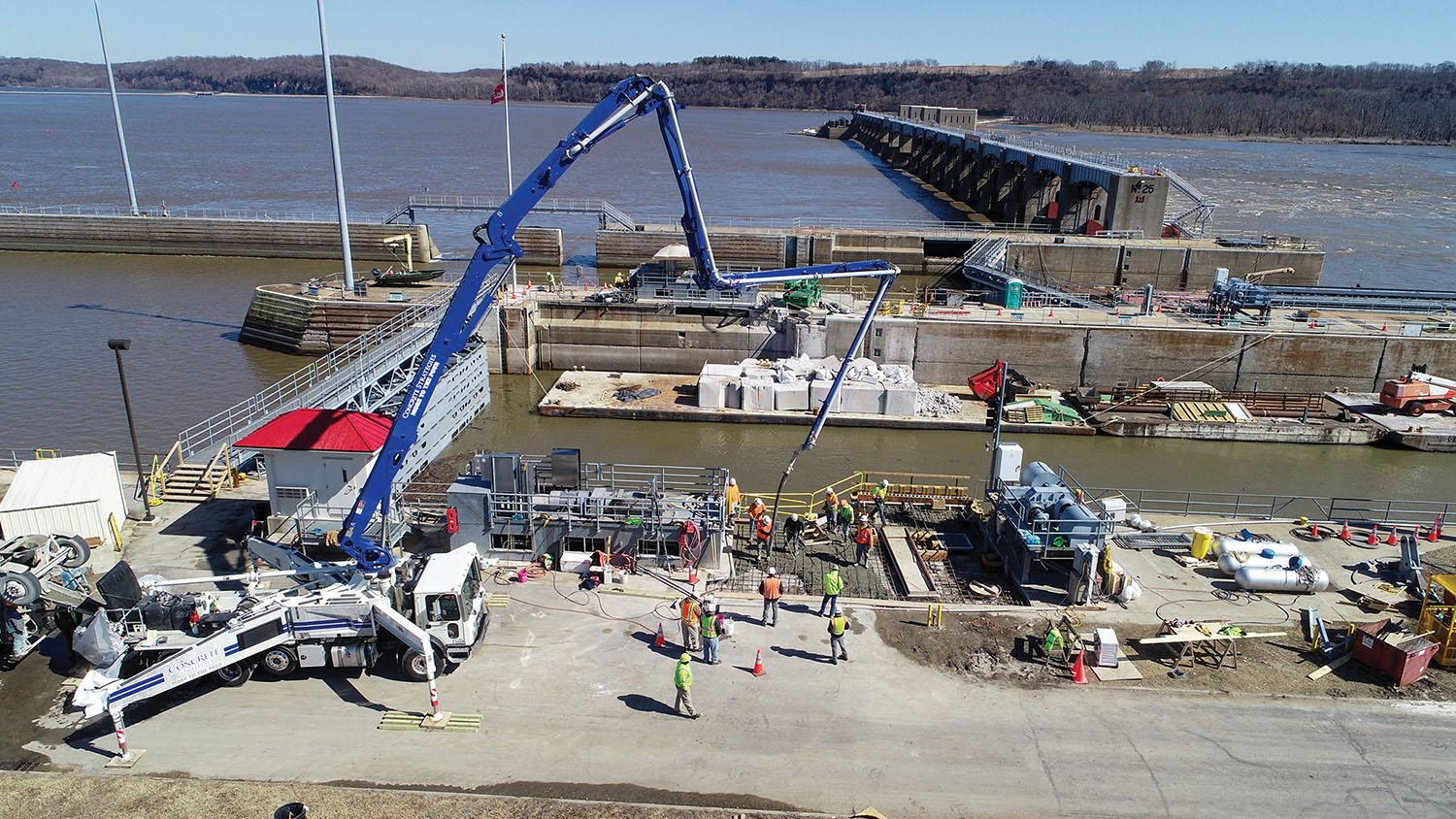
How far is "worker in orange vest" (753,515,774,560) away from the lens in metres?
18.7

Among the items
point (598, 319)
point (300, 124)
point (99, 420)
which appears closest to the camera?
point (99, 420)

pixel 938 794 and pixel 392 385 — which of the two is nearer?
pixel 938 794

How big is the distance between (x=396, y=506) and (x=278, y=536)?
2.55 meters

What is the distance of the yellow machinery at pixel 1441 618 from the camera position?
14.5 meters

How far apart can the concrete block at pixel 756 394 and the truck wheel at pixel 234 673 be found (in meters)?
19.6

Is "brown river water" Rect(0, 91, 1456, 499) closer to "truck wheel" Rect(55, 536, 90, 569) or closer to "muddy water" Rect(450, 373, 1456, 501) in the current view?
"muddy water" Rect(450, 373, 1456, 501)

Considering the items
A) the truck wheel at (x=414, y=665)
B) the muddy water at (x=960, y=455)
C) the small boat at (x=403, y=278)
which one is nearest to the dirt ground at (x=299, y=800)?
the truck wheel at (x=414, y=665)

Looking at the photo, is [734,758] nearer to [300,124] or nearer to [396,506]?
[396,506]

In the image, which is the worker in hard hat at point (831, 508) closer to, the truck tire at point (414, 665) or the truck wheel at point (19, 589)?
the truck tire at point (414, 665)

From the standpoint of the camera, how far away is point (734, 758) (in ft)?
39.6

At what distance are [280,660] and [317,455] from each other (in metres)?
5.94

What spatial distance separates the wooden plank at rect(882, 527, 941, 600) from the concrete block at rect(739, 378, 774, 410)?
37.7ft

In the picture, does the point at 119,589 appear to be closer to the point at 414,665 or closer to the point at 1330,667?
the point at 414,665

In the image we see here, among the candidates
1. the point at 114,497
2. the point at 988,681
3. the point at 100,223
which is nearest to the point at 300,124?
the point at 100,223
